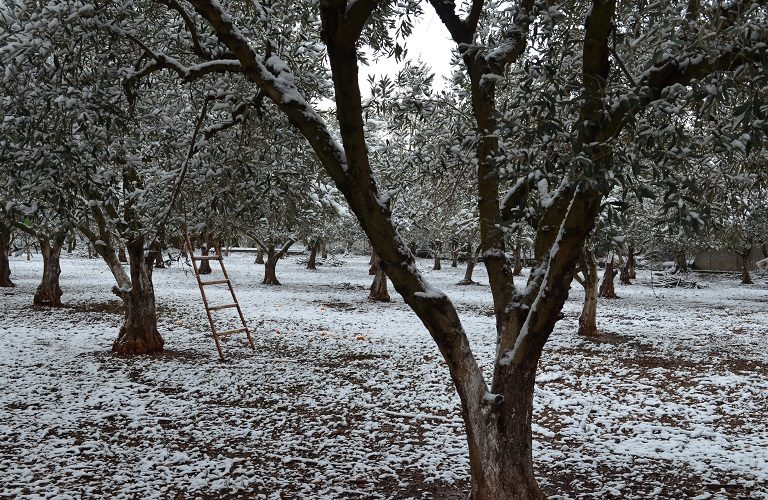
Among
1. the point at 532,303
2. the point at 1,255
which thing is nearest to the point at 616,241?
the point at 532,303

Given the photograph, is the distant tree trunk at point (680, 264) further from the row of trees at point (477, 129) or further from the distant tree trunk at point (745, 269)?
the row of trees at point (477, 129)

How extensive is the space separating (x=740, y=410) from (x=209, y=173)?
27.1 ft

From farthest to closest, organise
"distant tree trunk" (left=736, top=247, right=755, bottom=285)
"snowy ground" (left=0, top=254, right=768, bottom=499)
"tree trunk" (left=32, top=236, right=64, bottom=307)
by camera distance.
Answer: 1. "distant tree trunk" (left=736, top=247, right=755, bottom=285)
2. "tree trunk" (left=32, top=236, right=64, bottom=307)
3. "snowy ground" (left=0, top=254, right=768, bottom=499)

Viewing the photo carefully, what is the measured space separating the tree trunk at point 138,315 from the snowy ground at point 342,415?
499mm

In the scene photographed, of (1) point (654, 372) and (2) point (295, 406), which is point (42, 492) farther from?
(1) point (654, 372)

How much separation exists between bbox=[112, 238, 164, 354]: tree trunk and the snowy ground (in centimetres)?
50

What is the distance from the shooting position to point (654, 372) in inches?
431

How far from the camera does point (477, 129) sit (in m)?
5.04

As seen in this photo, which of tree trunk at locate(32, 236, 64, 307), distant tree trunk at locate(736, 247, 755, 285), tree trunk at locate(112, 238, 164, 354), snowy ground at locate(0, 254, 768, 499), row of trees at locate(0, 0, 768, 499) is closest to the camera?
row of trees at locate(0, 0, 768, 499)

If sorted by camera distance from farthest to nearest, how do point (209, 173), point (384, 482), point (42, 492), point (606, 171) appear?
point (209, 173)
point (384, 482)
point (42, 492)
point (606, 171)

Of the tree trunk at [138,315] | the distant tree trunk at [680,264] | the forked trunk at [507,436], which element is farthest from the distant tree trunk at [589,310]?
the distant tree trunk at [680,264]

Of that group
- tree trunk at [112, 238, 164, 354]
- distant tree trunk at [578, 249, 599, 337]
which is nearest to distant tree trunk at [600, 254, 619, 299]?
distant tree trunk at [578, 249, 599, 337]

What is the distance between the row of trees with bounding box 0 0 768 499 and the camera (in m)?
3.27

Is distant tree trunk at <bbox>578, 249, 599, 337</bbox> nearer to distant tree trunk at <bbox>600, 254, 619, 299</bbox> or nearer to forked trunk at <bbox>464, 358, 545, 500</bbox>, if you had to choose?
forked trunk at <bbox>464, 358, 545, 500</bbox>
